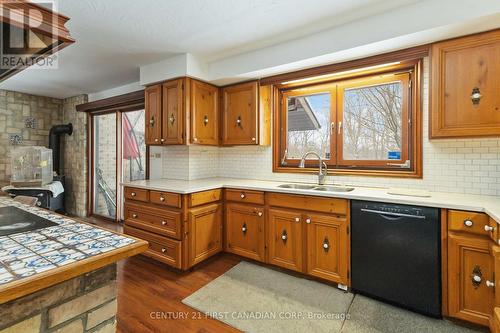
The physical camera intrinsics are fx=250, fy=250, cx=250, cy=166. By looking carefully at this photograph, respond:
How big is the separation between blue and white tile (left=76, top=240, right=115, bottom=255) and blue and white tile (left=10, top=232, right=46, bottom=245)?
0.23 metres

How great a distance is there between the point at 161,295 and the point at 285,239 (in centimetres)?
126

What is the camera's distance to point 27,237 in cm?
105

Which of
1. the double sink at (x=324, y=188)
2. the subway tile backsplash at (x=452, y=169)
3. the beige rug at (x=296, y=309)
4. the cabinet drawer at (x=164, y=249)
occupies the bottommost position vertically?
the beige rug at (x=296, y=309)

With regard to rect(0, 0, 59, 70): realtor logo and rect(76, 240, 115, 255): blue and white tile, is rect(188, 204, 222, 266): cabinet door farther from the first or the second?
rect(0, 0, 59, 70): realtor logo

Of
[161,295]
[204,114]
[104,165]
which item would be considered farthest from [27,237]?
[104,165]

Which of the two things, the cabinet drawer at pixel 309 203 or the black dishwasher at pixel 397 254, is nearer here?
the black dishwasher at pixel 397 254

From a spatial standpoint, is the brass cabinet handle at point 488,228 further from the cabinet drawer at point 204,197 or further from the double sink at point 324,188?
the cabinet drawer at point 204,197

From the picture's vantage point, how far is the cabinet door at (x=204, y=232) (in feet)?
8.47

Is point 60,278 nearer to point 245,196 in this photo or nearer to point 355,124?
point 245,196

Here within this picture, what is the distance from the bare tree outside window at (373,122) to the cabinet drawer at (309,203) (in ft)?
2.53

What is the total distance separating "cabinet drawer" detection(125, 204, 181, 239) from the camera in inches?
102

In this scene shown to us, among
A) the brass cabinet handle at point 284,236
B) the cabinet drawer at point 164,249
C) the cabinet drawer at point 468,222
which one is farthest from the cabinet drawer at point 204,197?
the cabinet drawer at point 468,222

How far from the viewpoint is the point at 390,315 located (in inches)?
75.7

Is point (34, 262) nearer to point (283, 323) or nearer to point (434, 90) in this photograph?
point (283, 323)
